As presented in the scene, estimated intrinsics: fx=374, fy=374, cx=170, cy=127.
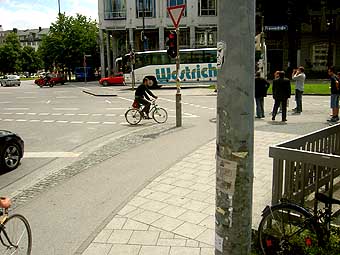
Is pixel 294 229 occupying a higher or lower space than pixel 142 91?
lower

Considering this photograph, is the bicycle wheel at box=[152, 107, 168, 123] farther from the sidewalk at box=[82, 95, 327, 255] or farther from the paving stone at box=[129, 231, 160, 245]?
the paving stone at box=[129, 231, 160, 245]

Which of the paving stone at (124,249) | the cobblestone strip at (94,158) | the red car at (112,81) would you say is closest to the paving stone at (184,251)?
the paving stone at (124,249)

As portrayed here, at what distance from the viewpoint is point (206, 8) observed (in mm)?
45688

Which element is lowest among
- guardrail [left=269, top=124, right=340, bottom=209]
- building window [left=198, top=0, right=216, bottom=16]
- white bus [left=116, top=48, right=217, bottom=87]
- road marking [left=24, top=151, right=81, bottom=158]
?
road marking [left=24, top=151, right=81, bottom=158]

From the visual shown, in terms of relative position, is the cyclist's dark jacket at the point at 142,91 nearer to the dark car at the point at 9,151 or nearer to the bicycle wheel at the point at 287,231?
the dark car at the point at 9,151

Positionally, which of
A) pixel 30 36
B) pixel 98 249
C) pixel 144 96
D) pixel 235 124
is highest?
pixel 30 36

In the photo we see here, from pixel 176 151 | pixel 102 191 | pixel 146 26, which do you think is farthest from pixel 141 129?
pixel 146 26

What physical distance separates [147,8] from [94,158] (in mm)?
40543

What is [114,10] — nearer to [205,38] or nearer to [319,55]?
[205,38]

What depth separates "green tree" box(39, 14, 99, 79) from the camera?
51.3 metres

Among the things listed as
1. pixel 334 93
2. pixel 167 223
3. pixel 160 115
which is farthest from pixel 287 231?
pixel 160 115

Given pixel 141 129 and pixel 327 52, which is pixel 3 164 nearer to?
pixel 141 129

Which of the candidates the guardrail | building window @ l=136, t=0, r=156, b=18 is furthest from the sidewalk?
building window @ l=136, t=0, r=156, b=18

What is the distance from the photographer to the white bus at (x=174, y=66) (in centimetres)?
3375
